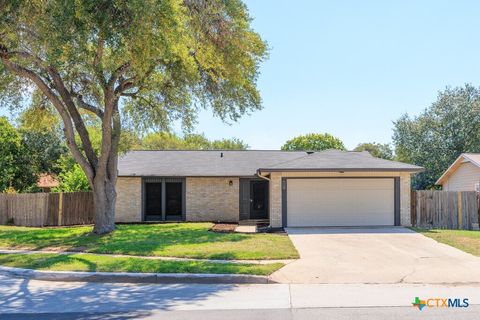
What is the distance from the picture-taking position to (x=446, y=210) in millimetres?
20422

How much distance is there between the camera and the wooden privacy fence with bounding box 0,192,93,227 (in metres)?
23.5

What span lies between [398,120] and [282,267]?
110 ft

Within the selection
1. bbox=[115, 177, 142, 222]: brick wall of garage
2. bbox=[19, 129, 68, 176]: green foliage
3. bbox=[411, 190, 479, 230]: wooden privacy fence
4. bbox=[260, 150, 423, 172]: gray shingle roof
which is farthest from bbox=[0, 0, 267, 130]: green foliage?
bbox=[19, 129, 68, 176]: green foliage

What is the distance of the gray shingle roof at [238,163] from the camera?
19.9 meters

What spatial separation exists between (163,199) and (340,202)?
9.39 m

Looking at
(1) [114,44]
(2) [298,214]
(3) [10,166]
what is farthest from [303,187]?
(3) [10,166]

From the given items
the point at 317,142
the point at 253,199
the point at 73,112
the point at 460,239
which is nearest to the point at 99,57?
the point at 73,112

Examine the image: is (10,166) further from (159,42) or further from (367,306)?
(367,306)

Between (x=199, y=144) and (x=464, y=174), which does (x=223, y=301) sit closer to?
(x=464, y=174)

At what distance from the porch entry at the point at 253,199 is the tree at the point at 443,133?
17.9m

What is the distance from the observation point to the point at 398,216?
20078 millimetres

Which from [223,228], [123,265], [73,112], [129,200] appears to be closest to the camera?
[123,265]

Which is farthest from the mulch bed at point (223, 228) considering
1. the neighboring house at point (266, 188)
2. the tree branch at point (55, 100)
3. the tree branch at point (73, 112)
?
the tree branch at point (73, 112)

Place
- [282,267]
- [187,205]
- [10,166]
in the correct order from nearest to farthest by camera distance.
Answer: [282,267], [187,205], [10,166]
